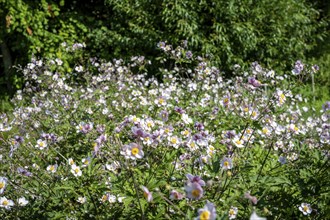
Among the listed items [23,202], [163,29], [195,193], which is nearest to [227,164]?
[195,193]

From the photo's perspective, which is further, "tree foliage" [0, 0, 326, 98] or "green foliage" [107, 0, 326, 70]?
"green foliage" [107, 0, 326, 70]

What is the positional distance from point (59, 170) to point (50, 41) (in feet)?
14.5

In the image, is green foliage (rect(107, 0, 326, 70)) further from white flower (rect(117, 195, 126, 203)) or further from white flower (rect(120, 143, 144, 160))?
A: white flower (rect(120, 143, 144, 160))

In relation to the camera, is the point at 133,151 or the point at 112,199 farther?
the point at 112,199

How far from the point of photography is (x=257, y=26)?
7.12 m

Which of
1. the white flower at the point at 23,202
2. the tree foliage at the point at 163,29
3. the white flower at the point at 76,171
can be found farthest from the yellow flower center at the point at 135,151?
the tree foliage at the point at 163,29

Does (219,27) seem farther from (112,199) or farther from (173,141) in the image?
(112,199)

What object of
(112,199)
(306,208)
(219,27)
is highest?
(219,27)

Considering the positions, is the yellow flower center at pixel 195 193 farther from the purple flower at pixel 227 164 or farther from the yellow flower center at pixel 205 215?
the purple flower at pixel 227 164

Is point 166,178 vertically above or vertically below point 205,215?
below

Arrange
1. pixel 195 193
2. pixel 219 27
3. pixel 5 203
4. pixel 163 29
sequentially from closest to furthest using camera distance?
pixel 195 193
pixel 5 203
pixel 219 27
pixel 163 29

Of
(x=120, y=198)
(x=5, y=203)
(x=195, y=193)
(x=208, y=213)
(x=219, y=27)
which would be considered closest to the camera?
(x=208, y=213)

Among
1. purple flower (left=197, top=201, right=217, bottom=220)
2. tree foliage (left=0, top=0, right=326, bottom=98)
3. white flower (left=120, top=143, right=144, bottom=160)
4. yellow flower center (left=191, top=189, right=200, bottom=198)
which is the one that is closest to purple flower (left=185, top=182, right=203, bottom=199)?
yellow flower center (left=191, top=189, right=200, bottom=198)

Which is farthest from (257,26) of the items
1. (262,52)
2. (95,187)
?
(95,187)
